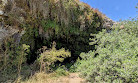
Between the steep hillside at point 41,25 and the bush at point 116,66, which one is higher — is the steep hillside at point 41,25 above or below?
above

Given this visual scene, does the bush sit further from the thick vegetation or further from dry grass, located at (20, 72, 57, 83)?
dry grass, located at (20, 72, 57, 83)

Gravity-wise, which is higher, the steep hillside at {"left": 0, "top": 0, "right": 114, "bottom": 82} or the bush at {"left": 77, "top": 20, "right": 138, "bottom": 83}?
the steep hillside at {"left": 0, "top": 0, "right": 114, "bottom": 82}

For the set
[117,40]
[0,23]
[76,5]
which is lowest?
[117,40]

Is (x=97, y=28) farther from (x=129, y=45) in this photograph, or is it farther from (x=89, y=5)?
(x=129, y=45)

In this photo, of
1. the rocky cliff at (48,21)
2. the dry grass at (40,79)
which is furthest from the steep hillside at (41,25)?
the dry grass at (40,79)

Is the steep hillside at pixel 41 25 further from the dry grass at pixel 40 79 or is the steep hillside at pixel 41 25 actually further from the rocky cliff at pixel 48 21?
the dry grass at pixel 40 79

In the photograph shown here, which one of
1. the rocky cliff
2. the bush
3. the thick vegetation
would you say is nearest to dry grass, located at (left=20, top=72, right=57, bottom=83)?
the thick vegetation

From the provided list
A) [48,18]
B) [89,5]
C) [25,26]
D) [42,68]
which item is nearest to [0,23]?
[25,26]

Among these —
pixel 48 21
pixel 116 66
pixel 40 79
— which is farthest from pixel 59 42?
pixel 116 66

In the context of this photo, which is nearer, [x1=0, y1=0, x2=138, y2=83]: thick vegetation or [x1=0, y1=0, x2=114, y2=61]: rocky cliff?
[x1=0, y1=0, x2=138, y2=83]: thick vegetation

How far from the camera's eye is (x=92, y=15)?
6.05 m

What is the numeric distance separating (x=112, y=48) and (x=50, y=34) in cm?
333

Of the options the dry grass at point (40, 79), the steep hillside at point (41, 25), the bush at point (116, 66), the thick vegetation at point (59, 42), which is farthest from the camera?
the steep hillside at point (41, 25)

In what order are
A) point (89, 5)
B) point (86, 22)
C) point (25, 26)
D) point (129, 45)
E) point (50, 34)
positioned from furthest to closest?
point (89, 5) → point (86, 22) → point (50, 34) → point (25, 26) → point (129, 45)
